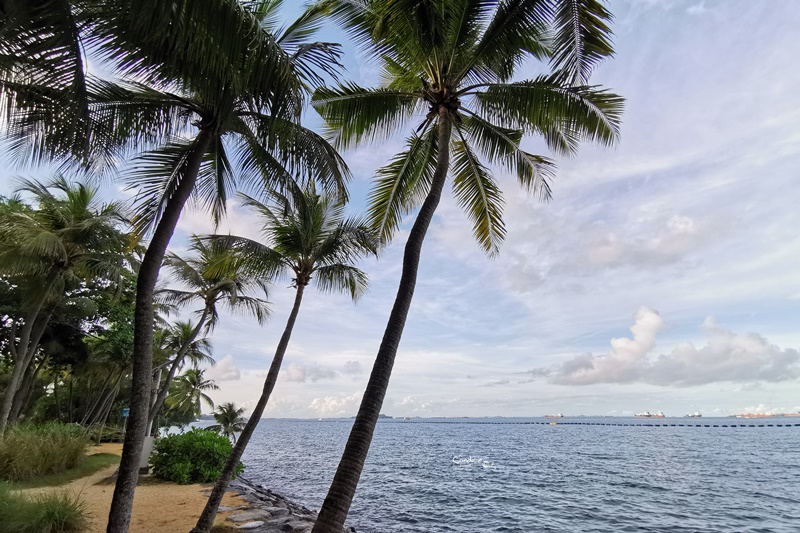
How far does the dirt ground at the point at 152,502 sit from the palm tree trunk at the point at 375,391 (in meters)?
6.67

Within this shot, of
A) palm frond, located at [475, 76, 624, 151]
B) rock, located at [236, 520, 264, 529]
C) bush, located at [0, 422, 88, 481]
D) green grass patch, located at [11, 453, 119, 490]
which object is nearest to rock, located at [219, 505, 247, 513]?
rock, located at [236, 520, 264, 529]

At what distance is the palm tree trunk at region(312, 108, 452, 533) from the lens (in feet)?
11.6

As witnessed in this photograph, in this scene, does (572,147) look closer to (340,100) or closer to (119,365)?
(340,100)

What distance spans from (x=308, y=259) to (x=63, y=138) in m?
5.52

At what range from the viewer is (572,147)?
8.62 metres

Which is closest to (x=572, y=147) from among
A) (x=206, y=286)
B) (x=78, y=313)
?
(x=206, y=286)

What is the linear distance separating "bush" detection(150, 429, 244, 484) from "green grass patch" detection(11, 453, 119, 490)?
7.07 ft

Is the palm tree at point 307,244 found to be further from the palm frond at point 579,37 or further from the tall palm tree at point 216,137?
the palm frond at point 579,37

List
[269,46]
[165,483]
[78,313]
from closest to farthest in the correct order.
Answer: [269,46]
[165,483]
[78,313]

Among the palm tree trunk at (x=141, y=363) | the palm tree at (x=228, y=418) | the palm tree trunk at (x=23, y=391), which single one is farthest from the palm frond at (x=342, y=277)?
the palm tree at (x=228, y=418)

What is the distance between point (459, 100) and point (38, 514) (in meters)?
9.46

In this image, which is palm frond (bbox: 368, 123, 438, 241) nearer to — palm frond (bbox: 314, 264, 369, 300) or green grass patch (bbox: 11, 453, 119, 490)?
palm frond (bbox: 314, 264, 369, 300)

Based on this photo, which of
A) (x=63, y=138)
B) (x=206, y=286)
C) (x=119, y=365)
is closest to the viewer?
(x=63, y=138)

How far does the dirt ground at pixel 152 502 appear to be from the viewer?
8445 mm
